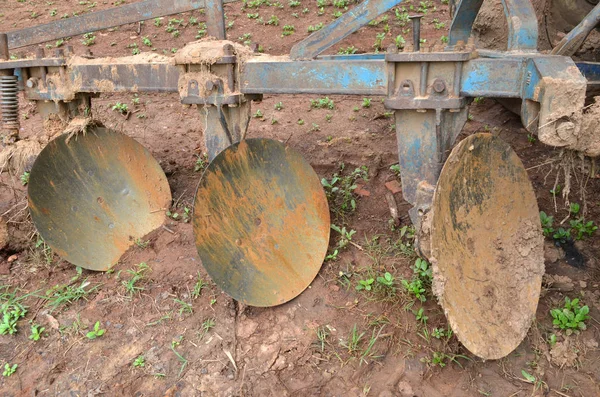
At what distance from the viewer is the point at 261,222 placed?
Answer: 10.2 feet

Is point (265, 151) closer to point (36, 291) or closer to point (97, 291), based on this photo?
point (97, 291)

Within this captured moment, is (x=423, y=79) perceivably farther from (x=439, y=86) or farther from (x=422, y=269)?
(x=422, y=269)

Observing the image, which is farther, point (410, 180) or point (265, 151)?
point (265, 151)

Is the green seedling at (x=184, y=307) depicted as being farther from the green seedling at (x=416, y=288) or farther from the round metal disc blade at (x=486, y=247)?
the round metal disc blade at (x=486, y=247)

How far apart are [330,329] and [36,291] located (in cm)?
188

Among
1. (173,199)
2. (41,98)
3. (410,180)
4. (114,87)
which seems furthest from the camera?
(173,199)

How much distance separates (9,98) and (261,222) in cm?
185

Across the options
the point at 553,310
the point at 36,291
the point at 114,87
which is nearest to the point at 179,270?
the point at 36,291

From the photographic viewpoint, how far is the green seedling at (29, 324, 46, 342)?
2908 millimetres

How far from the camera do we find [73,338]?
9.53 ft

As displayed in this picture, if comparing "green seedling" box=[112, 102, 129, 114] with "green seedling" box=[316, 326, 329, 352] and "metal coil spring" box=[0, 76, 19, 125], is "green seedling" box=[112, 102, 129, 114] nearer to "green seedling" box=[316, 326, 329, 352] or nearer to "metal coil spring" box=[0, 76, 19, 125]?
"metal coil spring" box=[0, 76, 19, 125]

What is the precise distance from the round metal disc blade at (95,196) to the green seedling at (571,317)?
2.58m

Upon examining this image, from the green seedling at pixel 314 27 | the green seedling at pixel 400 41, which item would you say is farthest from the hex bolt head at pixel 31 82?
the green seedling at pixel 314 27

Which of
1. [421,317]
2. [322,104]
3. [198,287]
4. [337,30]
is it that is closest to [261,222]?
[198,287]
